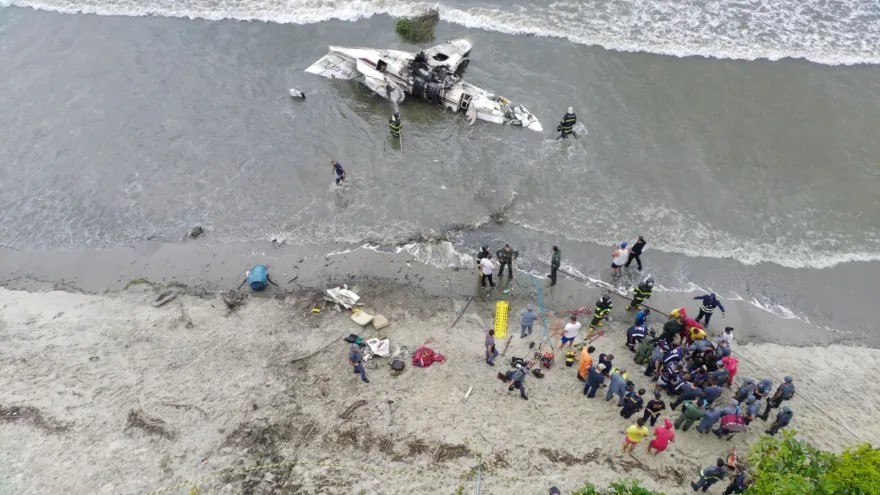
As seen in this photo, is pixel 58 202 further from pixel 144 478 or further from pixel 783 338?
pixel 783 338

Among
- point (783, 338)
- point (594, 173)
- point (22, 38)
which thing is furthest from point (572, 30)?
point (22, 38)

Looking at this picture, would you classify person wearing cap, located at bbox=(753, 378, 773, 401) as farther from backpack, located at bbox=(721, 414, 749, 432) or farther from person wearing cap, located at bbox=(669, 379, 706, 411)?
person wearing cap, located at bbox=(669, 379, 706, 411)

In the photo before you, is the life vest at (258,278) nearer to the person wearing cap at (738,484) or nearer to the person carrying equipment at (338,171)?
the person carrying equipment at (338,171)

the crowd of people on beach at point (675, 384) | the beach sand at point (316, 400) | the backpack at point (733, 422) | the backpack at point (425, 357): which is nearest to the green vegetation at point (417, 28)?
the beach sand at point (316, 400)

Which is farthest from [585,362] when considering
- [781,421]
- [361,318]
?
[361,318]

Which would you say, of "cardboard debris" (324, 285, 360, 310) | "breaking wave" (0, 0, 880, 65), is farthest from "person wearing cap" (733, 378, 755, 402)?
"breaking wave" (0, 0, 880, 65)

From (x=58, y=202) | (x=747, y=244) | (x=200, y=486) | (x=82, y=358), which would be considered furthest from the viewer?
(x=58, y=202)
